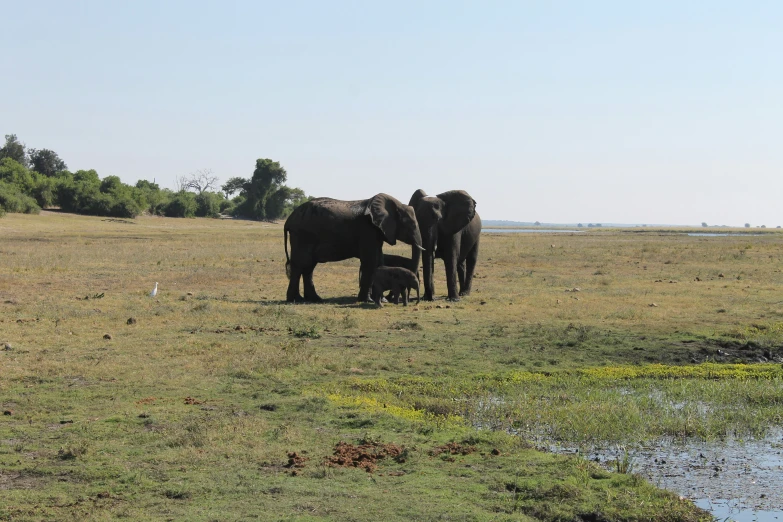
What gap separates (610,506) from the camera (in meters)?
7.82

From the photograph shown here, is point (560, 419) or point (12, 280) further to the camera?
point (12, 280)

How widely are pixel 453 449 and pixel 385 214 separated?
12993 millimetres

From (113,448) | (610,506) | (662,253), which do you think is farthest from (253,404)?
(662,253)

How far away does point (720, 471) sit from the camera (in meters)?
9.30

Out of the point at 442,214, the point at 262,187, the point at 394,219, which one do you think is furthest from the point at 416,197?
the point at 262,187

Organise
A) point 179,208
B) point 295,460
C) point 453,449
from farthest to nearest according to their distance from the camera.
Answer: point 179,208 → point 453,449 → point 295,460

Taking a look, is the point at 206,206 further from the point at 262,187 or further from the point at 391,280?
the point at 391,280

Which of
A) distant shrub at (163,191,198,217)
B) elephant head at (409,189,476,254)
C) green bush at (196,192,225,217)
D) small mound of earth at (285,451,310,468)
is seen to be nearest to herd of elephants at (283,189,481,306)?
elephant head at (409,189,476,254)

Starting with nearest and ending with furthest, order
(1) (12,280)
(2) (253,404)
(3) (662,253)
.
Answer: (2) (253,404), (1) (12,280), (3) (662,253)

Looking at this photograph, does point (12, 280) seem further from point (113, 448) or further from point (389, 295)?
point (113, 448)

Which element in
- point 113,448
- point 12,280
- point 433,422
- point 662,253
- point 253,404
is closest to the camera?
point 113,448

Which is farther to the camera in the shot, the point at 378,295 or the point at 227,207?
the point at 227,207

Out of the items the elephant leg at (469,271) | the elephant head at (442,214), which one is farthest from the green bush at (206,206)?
the elephant head at (442,214)

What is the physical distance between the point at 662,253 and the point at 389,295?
27150mm
